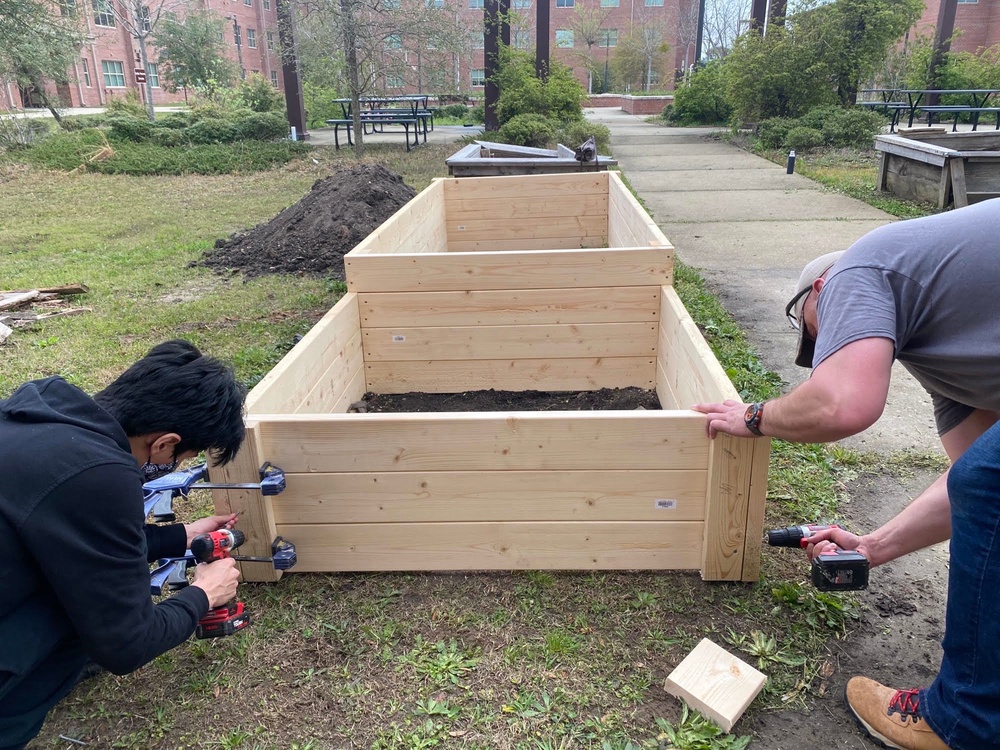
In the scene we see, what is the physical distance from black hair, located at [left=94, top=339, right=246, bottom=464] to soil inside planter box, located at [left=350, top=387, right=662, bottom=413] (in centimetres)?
241

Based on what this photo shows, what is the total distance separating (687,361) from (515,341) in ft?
3.89

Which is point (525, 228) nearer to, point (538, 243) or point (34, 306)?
point (538, 243)

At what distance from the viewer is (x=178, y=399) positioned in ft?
5.79

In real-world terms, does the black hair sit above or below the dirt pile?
above

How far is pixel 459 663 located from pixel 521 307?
230 centimetres

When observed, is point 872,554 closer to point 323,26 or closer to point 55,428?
point 55,428

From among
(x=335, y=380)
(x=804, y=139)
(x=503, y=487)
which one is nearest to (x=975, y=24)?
(x=804, y=139)

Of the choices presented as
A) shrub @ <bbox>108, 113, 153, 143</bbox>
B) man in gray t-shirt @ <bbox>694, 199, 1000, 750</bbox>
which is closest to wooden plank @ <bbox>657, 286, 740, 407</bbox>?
man in gray t-shirt @ <bbox>694, 199, 1000, 750</bbox>

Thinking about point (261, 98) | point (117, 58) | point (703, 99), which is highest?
point (117, 58)

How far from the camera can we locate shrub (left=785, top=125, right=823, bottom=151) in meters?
15.9

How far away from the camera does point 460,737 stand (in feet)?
6.98

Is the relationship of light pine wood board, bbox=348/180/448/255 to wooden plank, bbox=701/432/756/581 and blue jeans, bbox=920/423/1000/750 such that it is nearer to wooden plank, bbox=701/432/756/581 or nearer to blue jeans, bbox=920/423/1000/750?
wooden plank, bbox=701/432/756/581

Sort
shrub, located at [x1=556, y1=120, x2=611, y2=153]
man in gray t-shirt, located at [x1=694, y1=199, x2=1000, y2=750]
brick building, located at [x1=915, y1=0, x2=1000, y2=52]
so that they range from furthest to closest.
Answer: brick building, located at [x1=915, y1=0, x2=1000, y2=52]
shrub, located at [x1=556, y1=120, x2=611, y2=153]
man in gray t-shirt, located at [x1=694, y1=199, x2=1000, y2=750]

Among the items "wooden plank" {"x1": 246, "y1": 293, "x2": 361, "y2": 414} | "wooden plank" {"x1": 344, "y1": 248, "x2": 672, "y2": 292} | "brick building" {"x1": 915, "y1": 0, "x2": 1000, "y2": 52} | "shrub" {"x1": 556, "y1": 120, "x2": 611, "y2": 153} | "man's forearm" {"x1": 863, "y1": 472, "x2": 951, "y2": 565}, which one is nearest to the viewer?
"man's forearm" {"x1": 863, "y1": 472, "x2": 951, "y2": 565}
